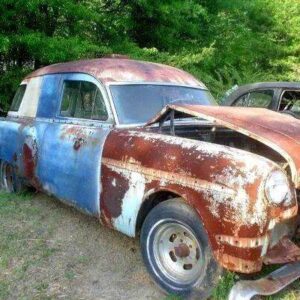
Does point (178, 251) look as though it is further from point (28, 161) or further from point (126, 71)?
point (28, 161)

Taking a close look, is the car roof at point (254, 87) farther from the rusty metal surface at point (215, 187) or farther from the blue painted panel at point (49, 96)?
the rusty metal surface at point (215, 187)

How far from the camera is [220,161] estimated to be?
3.18m

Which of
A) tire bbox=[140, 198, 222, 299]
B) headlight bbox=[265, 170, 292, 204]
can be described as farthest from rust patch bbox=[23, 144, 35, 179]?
headlight bbox=[265, 170, 292, 204]

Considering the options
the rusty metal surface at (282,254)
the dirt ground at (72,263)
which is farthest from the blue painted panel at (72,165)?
the rusty metal surface at (282,254)

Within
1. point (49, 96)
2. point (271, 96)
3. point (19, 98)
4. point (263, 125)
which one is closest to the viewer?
point (263, 125)

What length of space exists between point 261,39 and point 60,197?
1402cm

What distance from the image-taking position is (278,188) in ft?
10.0

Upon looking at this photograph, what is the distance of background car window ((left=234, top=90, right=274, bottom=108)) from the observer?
730cm

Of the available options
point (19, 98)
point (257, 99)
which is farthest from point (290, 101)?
point (19, 98)

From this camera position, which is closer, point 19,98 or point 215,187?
point 215,187

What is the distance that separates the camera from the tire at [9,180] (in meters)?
6.21

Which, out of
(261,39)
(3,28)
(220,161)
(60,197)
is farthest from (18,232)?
(261,39)

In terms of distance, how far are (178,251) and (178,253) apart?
18mm

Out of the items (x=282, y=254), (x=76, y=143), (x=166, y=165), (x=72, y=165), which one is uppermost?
(x=166, y=165)
